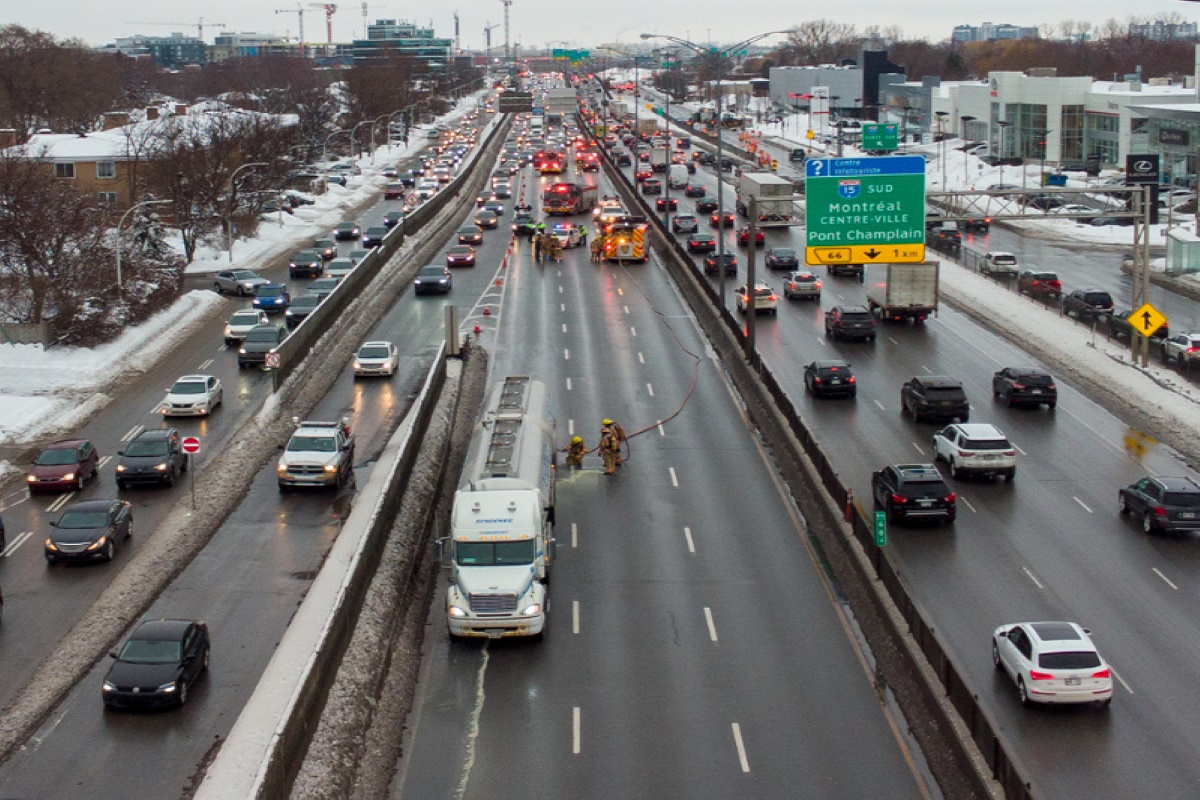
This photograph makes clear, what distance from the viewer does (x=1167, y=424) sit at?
4494 centimetres

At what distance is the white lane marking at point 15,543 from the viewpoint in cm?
3444

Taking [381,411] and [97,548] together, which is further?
[381,411]

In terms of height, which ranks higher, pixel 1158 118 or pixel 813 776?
pixel 1158 118

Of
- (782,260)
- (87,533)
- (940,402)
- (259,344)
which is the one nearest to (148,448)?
(87,533)

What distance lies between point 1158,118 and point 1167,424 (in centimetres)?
7847

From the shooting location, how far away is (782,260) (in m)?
77.6

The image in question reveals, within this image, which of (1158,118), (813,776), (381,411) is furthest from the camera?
(1158,118)

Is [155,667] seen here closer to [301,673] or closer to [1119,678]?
[301,673]

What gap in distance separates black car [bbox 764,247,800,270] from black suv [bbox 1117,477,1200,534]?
43416 mm

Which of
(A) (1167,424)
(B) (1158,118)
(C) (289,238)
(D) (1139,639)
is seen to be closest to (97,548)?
(D) (1139,639)

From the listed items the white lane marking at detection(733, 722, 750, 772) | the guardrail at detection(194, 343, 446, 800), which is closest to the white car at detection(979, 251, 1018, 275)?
the guardrail at detection(194, 343, 446, 800)

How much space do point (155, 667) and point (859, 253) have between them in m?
30.4

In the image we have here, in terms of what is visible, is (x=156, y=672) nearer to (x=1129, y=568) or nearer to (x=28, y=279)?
(x=1129, y=568)

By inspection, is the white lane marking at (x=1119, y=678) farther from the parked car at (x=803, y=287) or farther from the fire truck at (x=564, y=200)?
the fire truck at (x=564, y=200)
